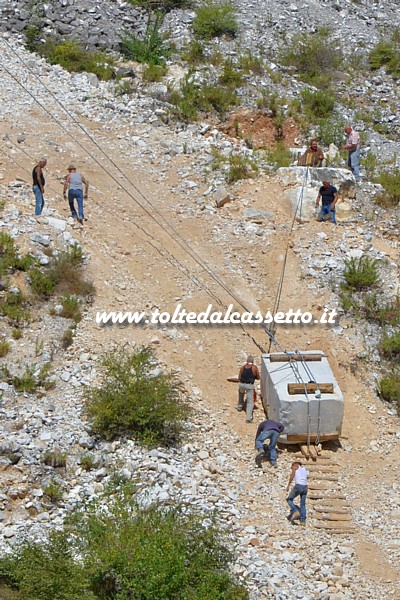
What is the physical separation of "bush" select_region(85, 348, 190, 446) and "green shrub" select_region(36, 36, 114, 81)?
10.8m

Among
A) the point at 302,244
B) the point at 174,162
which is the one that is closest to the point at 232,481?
the point at 302,244

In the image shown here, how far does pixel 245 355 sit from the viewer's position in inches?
573

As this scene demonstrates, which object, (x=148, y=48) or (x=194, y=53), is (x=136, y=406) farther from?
(x=194, y=53)

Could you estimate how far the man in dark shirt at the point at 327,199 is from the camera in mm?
16875

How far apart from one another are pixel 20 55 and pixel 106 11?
284 centimetres

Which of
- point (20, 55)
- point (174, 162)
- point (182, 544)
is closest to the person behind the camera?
point (182, 544)

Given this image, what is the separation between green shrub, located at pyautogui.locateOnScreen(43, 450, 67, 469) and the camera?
11.7 metres

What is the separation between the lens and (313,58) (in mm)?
23391

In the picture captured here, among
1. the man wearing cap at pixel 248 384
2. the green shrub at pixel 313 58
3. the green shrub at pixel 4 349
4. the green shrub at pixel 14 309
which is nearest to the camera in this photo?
the man wearing cap at pixel 248 384

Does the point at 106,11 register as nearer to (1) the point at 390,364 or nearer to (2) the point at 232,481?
(1) the point at 390,364

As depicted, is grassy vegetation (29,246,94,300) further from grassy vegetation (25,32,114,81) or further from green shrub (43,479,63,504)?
grassy vegetation (25,32,114,81)

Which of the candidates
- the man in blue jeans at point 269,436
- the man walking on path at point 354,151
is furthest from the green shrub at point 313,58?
the man in blue jeans at point 269,436

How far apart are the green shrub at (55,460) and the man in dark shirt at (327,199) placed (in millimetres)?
7499

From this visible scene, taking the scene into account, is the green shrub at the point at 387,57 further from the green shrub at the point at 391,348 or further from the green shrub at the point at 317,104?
the green shrub at the point at 391,348
